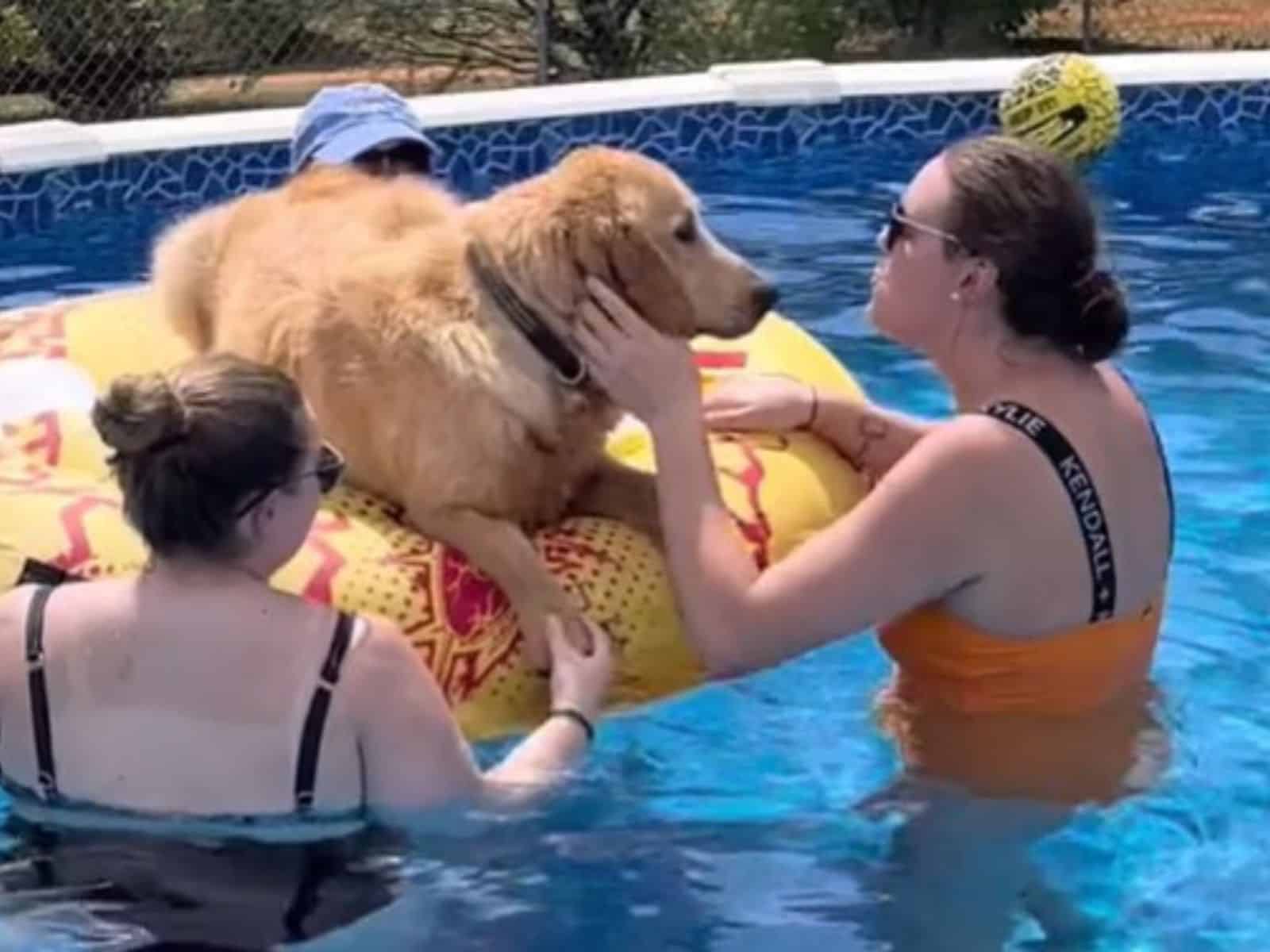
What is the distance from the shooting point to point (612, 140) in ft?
33.9

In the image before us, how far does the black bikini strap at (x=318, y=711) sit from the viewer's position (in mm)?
3643

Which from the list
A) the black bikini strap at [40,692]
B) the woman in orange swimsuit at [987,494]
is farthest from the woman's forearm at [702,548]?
the black bikini strap at [40,692]

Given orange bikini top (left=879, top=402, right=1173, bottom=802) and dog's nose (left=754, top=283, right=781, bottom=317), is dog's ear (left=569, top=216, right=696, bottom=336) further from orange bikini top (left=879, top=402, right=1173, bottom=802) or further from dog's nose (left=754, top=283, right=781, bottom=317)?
→ orange bikini top (left=879, top=402, right=1173, bottom=802)

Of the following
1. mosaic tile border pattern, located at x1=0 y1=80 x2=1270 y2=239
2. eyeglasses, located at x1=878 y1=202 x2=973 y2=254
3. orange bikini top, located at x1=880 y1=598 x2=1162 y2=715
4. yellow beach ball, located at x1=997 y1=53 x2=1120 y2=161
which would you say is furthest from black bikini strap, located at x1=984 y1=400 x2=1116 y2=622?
mosaic tile border pattern, located at x1=0 y1=80 x2=1270 y2=239

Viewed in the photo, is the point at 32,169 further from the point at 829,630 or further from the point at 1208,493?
the point at 829,630

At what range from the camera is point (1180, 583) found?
6027mm

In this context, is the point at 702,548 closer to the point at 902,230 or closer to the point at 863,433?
the point at 902,230

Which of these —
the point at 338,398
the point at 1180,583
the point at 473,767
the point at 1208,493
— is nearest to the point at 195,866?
the point at 473,767

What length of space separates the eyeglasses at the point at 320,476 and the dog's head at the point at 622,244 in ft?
1.99

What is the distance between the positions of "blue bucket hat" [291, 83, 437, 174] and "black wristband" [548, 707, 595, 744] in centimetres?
170

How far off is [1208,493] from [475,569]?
Result: 2.94m

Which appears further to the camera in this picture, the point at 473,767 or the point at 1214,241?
the point at 1214,241

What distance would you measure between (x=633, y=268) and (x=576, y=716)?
2.29ft

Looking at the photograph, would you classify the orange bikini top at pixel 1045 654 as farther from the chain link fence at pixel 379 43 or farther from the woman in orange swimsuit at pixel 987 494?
the chain link fence at pixel 379 43
